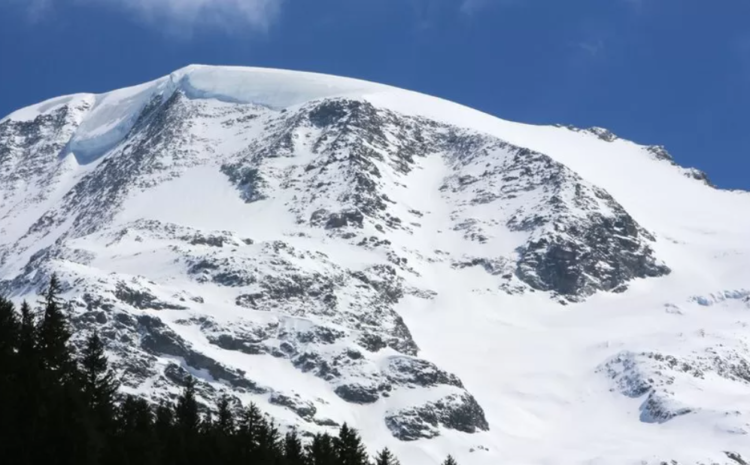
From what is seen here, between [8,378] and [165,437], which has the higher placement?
[165,437]

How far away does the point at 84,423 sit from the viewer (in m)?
60.1

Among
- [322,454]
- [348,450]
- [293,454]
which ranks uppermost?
[348,450]

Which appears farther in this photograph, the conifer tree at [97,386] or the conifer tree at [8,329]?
the conifer tree at [8,329]

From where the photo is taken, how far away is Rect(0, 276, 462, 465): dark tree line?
60.1 m

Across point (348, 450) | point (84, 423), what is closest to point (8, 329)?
point (84, 423)

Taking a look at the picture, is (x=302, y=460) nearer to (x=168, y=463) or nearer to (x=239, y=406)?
(x=168, y=463)

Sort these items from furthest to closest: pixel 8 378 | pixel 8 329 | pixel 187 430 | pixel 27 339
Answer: pixel 187 430, pixel 8 329, pixel 27 339, pixel 8 378

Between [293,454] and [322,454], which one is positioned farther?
[293,454]

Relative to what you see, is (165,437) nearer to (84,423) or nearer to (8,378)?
(8,378)

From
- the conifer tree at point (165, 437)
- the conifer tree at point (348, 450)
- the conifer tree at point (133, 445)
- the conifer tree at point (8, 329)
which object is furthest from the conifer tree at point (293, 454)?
the conifer tree at point (8, 329)

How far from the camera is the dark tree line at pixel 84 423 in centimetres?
6012

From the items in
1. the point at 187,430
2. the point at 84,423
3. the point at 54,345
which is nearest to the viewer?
the point at 84,423

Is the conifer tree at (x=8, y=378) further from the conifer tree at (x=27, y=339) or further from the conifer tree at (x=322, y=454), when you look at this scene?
the conifer tree at (x=322, y=454)

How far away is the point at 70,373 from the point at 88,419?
34.4 feet
